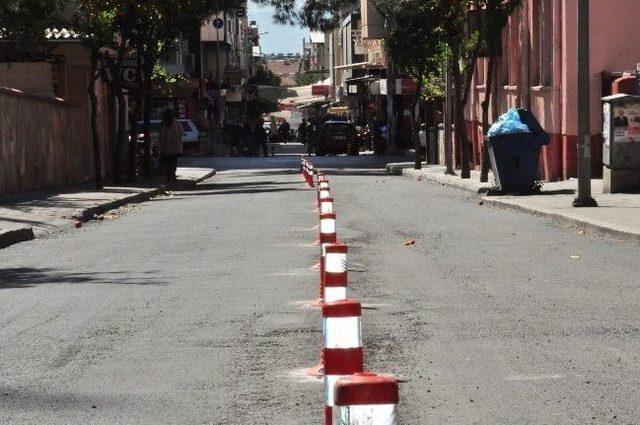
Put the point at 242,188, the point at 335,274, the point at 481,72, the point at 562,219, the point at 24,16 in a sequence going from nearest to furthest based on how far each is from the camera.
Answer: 1. the point at 335,274
2. the point at 562,219
3. the point at 24,16
4. the point at 242,188
5. the point at 481,72

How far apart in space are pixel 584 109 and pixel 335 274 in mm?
16464

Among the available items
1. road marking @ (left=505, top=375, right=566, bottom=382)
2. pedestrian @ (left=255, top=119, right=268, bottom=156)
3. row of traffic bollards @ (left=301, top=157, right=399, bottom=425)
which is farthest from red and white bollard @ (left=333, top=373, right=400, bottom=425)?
pedestrian @ (left=255, top=119, right=268, bottom=156)

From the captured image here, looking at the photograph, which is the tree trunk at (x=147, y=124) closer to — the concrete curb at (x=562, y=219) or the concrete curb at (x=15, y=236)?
the concrete curb at (x=562, y=219)

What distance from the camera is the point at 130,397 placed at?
801cm

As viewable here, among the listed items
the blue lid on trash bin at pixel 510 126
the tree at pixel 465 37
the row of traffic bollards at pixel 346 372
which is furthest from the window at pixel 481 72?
the row of traffic bollards at pixel 346 372

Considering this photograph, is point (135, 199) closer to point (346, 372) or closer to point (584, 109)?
point (584, 109)

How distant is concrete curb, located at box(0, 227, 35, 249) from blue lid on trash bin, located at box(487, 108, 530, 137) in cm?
1068

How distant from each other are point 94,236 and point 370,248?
5212 mm

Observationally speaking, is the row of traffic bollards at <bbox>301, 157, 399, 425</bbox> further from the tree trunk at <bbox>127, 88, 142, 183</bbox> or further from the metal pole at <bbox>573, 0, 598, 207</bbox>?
the tree trunk at <bbox>127, 88, 142, 183</bbox>

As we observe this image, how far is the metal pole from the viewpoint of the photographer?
76.9 feet

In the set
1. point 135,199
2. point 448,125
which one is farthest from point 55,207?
point 448,125

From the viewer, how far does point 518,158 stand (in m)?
28.8

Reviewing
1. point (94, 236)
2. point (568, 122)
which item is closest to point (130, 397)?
point (94, 236)

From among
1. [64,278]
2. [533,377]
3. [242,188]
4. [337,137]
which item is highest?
[533,377]
